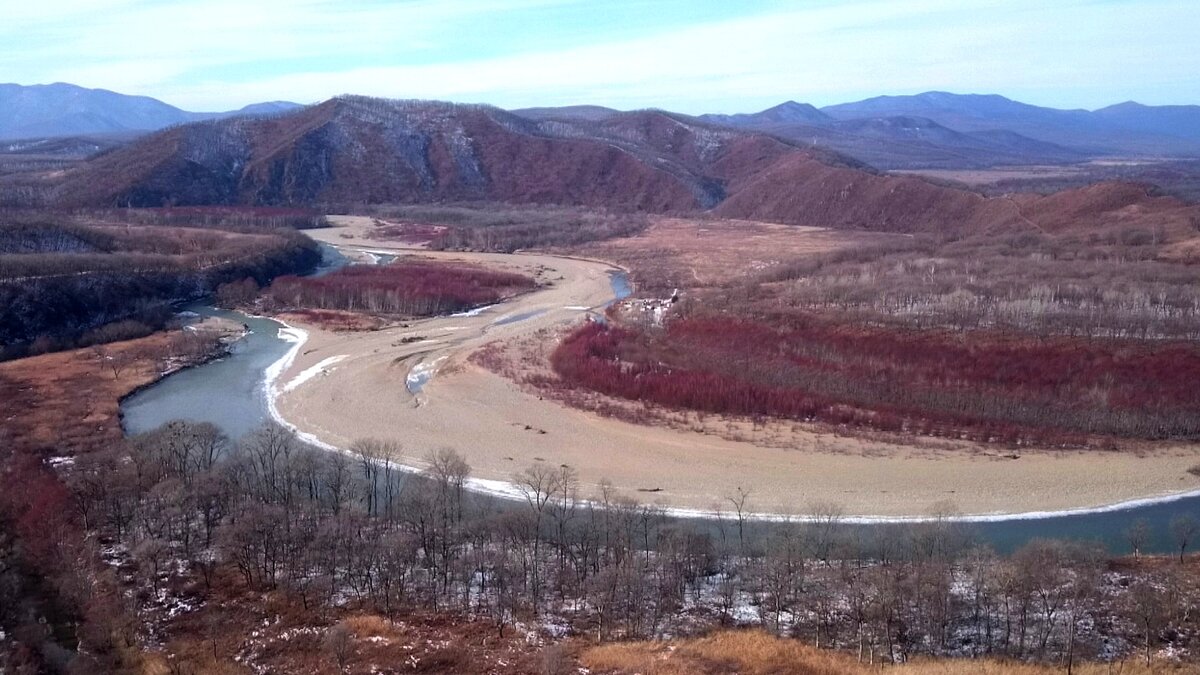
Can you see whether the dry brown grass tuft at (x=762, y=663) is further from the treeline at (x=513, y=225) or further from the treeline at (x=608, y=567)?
the treeline at (x=513, y=225)

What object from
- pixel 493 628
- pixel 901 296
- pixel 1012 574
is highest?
pixel 901 296

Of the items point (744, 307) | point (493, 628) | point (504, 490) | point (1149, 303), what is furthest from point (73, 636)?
point (1149, 303)

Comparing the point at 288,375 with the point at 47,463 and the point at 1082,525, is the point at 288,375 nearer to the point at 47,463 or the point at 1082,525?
the point at 47,463

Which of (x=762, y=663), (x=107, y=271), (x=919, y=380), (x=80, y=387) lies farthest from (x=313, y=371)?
(x=762, y=663)

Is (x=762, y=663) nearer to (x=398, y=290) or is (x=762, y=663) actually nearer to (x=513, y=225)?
(x=398, y=290)

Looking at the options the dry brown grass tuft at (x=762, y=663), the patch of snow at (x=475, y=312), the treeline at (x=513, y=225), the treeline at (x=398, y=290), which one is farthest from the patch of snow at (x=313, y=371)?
the treeline at (x=513, y=225)

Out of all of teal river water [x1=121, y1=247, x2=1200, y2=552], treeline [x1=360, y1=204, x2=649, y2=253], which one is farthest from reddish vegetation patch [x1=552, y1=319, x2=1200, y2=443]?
treeline [x1=360, y1=204, x2=649, y2=253]
